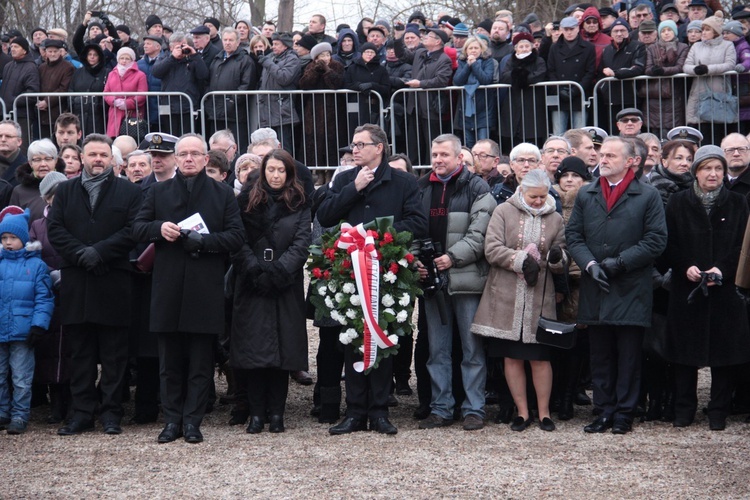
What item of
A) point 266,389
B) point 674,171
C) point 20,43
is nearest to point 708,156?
point 674,171

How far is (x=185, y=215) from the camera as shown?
8.52 m

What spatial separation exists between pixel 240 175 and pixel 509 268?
250cm

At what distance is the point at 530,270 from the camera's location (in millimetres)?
8477

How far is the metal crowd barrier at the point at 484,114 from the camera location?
45.6 feet

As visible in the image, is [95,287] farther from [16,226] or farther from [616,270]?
[616,270]

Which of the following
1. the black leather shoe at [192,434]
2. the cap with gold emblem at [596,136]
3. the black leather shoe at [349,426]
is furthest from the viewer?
the cap with gold emblem at [596,136]

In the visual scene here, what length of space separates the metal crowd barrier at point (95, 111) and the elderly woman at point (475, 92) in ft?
11.0

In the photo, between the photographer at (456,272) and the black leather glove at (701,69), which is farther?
the black leather glove at (701,69)

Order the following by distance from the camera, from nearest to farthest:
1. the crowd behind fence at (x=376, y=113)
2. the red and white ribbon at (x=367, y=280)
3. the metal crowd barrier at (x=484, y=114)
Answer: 1. the red and white ribbon at (x=367, y=280)
2. the crowd behind fence at (x=376, y=113)
3. the metal crowd barrier at (x=484, y=114)

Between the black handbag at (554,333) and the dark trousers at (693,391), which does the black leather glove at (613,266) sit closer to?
the black handbag at (554,333)

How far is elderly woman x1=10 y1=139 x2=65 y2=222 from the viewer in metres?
9.60

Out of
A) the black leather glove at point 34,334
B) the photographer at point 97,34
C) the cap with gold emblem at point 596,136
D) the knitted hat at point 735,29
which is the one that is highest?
the photographer at point 97,34

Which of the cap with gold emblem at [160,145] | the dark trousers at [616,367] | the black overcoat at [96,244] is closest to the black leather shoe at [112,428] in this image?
the black overcoat at [96,244]

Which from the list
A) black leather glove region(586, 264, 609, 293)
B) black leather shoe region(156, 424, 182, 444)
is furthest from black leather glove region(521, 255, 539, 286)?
black leather shoe region(156, 424, 182, 444)
